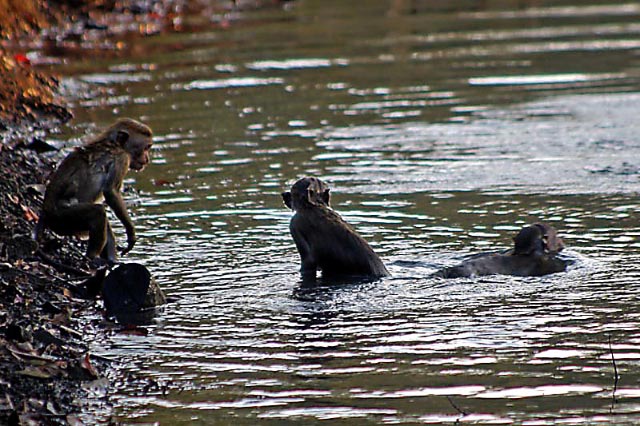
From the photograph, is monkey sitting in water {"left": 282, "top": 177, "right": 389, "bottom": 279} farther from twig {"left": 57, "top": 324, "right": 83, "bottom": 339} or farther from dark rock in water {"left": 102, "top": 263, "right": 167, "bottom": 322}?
twig {"left": 57, "top": 324, "right": 83, "bottom": 339}

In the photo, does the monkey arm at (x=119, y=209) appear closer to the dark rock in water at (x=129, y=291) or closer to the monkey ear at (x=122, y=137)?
the monkey ear at (x=122, y=137)

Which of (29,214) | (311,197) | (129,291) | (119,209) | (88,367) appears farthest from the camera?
(29,214)

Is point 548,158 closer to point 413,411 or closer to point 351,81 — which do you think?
point 351,81

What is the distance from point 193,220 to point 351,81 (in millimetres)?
9755

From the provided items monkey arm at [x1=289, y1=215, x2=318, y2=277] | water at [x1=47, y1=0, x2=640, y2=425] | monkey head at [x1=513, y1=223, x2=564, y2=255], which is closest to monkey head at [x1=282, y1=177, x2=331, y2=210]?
monkey arm at [x1=289, y1=215, x2=318, y2=277]

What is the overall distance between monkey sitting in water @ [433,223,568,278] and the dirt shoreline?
2.72 m

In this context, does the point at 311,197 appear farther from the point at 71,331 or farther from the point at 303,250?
the point at 71,331

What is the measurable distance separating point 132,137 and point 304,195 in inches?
57.3

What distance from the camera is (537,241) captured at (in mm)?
10672

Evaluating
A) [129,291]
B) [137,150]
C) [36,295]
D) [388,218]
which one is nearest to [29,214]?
[137,150]

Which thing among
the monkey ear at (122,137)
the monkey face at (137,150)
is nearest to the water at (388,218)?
the monkey face at (137,150)

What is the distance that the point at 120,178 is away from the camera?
10.6 metres

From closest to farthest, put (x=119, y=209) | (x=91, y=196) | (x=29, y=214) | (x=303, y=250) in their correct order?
(x=119, y=209) < (x=91, y=196) < (x=303, y=250) < (x=29, y=214)

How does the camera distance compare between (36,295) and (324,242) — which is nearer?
(36,295)
